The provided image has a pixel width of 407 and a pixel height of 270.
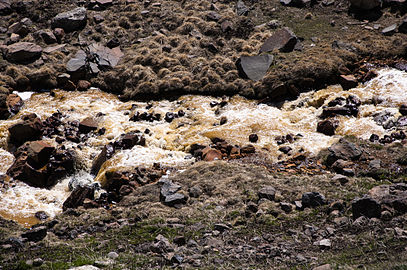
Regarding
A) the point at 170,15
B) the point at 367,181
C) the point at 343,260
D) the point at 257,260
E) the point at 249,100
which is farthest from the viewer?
the point at 170,15

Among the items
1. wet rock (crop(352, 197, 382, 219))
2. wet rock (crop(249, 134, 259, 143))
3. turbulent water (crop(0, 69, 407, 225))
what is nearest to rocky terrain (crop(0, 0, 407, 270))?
wet rock (crop(352, 197, 382, 219))

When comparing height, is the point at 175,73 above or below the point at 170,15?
below

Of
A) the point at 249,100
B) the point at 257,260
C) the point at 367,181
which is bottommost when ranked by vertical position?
the point at 249,100

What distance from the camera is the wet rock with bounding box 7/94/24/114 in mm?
22194

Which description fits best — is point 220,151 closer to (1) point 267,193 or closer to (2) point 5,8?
(1) point 267,193

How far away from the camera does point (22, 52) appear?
83.5 feet

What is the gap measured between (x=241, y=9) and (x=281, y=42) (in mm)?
6437

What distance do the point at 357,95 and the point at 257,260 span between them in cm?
1430

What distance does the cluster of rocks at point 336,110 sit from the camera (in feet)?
60.8

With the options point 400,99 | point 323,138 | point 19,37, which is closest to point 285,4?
point 400,99

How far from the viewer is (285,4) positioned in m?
30.6

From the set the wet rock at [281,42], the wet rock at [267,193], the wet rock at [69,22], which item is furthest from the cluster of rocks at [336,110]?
the wet rock at [69,22]

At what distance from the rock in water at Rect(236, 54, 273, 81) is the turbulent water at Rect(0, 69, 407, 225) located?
2.11 m

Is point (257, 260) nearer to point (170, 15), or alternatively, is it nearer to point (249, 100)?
point (249, 100)
